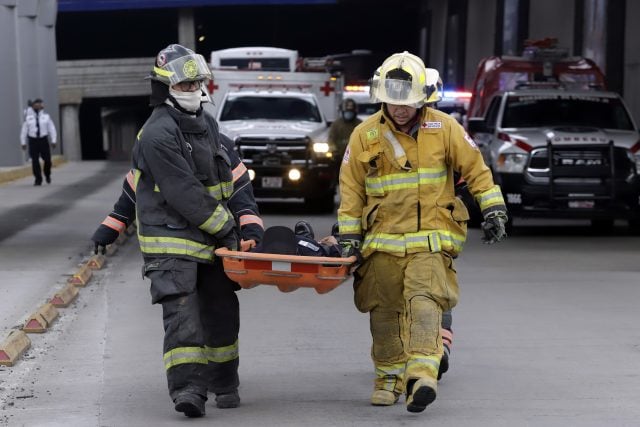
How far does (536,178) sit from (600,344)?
28.1 feet

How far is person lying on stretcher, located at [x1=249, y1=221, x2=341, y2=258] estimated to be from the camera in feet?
23.9

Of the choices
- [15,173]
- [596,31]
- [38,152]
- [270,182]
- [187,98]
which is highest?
[187,98]

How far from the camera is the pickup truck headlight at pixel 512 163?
18.3m

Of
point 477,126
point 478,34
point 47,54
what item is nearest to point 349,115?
point 477,126

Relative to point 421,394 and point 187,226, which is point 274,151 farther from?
point 421,394

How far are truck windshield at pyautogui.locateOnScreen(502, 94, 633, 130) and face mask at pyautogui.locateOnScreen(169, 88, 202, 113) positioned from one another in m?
12.3

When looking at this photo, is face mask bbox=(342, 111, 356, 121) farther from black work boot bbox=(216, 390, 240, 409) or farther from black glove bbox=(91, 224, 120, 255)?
black work boot bbox=(216, 390, 240, 409)

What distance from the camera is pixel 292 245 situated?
7.29 m

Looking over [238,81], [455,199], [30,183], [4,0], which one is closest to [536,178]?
[238,81]

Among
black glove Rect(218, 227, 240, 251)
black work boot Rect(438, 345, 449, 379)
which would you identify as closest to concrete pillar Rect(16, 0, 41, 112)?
black work boot Rect(438, 345, 449, 379)

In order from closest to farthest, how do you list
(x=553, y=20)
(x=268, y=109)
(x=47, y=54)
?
1. (x=268, y=109)
2. (x=553, y=20)
3. (x=47, y=54)

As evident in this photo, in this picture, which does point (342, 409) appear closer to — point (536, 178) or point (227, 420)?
Answer: point (227, 420)

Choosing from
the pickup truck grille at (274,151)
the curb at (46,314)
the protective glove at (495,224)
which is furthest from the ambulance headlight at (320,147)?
the protective glove at (495,224)

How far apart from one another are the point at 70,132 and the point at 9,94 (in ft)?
58.7
